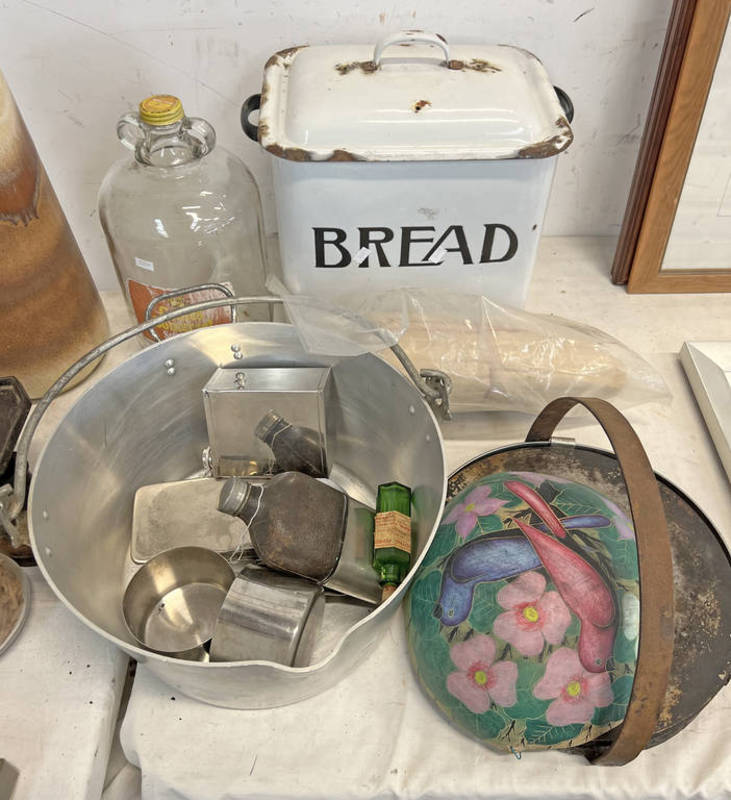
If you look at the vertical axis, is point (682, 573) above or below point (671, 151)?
below

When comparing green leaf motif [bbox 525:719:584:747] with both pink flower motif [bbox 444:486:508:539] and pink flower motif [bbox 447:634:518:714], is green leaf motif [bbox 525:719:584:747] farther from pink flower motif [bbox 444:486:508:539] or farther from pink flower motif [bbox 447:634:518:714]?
pink flower motif [bbox 444:486:508:539]

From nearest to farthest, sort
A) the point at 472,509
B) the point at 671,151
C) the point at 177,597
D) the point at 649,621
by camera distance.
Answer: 1. the point at 649,621
2. the point at 472,509
3. the point at 177,597
4. the point at 671,151

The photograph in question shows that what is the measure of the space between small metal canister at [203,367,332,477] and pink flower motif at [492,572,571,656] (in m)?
0.27

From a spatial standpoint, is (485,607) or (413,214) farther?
(413,214)

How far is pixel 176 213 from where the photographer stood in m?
0.71

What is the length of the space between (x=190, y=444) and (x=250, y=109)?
349mm

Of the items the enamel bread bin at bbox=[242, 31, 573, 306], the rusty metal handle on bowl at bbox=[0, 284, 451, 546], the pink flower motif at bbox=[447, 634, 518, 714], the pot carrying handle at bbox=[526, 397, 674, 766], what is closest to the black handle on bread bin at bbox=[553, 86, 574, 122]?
the enamel bread bin at bbox=[242, 31, 573, 306]

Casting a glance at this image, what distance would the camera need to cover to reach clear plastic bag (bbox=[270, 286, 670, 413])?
2.32ft

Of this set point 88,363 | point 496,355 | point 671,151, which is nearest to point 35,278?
point 88,363

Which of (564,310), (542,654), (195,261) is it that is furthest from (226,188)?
(542,654)

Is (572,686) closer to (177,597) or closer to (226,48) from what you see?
(177,597)

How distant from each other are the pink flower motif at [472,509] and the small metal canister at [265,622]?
0.13 metres

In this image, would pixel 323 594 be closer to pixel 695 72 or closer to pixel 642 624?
pixel 642 624

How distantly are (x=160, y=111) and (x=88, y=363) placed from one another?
0.24 metres
